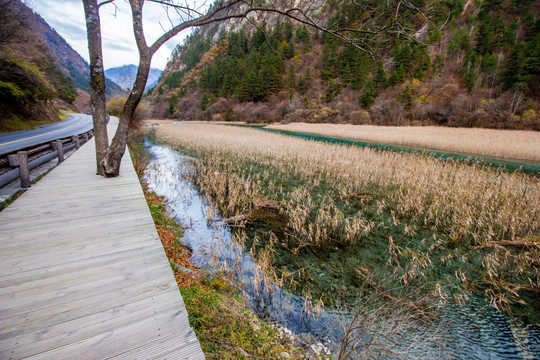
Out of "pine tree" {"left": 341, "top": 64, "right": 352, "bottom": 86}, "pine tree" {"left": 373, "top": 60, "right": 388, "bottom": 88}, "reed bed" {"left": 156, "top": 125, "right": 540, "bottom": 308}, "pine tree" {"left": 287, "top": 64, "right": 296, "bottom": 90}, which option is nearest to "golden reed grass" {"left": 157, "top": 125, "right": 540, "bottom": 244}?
"reed bed" {"left": 156, "top": 125, "right": 540, "bottom": 308}

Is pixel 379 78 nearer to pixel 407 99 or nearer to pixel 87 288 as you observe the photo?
pixel 407 99

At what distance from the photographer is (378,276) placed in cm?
439

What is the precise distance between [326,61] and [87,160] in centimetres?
Result: 6943

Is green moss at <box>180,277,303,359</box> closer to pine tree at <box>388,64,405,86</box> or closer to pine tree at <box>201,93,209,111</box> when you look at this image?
pine tree at <box>388,64,405,86</box>

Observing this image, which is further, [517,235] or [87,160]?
[87,160]

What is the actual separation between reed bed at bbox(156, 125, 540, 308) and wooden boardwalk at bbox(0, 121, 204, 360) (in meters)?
3.44

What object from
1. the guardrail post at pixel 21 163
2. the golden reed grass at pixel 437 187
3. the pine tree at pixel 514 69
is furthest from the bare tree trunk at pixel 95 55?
the pine tree at pixel 514 69

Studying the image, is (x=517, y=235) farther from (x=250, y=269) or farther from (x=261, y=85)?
(x=261, y=85)

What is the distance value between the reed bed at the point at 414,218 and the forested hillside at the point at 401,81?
1347cm

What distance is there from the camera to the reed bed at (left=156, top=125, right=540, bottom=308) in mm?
4441

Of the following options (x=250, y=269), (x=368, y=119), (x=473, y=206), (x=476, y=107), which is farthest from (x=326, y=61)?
(x=250, y=269)

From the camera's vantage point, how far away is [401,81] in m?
48.7

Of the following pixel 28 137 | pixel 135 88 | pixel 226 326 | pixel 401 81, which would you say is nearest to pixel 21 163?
pixel 135 88

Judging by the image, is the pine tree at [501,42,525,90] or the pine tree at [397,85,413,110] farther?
the pine tree at [397,85,413,110]
